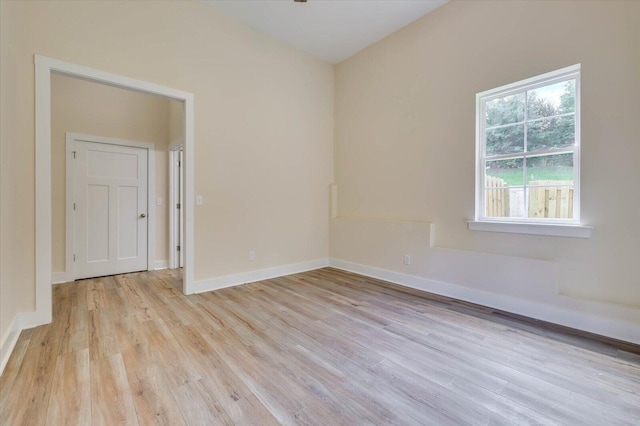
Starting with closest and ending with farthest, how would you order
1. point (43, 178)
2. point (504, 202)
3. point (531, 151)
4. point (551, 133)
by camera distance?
1. point (43, 178)
2. point (551, 133)
3. point (531, 151)
4. point (504, 202)

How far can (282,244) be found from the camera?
4.15 meters

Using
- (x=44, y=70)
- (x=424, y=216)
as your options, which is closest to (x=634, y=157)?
(x=424, y=216)

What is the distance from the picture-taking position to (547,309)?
2.51 meters

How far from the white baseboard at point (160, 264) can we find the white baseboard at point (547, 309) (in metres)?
3.79

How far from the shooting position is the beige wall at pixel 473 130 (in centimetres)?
221

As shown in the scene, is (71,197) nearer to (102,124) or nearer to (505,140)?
(102,124)

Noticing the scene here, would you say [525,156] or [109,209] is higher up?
[525,156]

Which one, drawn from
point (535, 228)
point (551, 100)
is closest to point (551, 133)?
point (551, 100)

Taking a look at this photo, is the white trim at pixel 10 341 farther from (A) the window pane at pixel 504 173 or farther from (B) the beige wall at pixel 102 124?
(A) the window pane at pixel 504 173

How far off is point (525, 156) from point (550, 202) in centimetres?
51

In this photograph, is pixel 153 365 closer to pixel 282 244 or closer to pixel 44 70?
pixel 282 244

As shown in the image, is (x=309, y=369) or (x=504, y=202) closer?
(x=309, y=369)

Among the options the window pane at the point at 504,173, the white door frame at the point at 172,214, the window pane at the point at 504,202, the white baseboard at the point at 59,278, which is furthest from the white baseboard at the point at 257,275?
the window pane at the point at 504,173

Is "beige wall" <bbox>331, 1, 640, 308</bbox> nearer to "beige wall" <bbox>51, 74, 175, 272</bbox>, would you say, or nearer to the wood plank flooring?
the wood plank flooring
